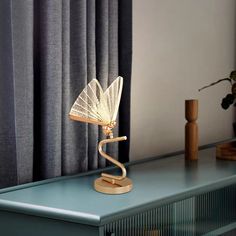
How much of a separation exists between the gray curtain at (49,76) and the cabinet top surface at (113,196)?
8 cm

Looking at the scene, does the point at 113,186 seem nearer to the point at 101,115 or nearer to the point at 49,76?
the point at 101,115

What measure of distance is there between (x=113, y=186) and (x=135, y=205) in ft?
0.46

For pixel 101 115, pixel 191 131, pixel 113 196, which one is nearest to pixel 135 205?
pixel 113 196

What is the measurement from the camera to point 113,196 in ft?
3.71

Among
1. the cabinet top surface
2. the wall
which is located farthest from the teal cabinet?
the wall

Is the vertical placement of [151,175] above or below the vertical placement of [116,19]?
below

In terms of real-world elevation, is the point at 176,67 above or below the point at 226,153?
above

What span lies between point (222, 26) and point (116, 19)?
0.85 m

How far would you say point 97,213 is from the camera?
98 centimetres

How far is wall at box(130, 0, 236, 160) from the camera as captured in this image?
177cm

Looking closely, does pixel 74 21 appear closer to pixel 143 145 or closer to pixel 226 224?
pixel 143 145

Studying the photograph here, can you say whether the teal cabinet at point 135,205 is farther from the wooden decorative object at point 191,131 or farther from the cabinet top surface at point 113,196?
the wooden decorative object at point 191,131

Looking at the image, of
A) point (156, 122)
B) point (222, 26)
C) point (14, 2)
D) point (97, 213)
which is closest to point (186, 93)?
point (156, 122)

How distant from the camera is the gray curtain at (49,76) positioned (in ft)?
4.03
